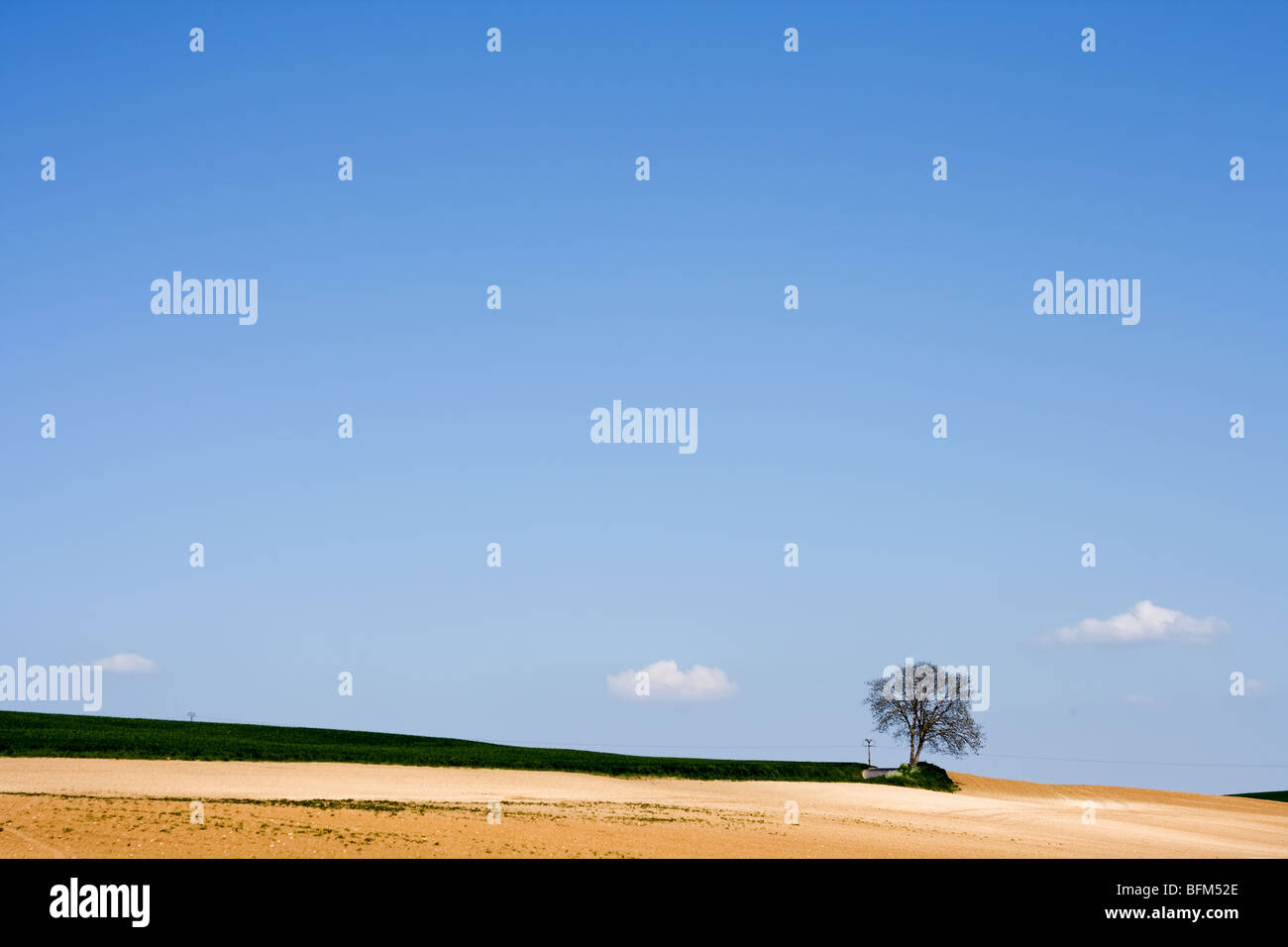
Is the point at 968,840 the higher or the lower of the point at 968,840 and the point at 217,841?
the lower

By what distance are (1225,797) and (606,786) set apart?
2361 inches

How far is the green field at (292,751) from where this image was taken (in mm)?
65812

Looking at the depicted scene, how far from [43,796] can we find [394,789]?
18123 mm

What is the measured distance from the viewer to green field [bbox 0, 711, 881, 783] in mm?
65812

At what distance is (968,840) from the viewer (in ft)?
155

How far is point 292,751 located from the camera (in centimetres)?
7075
